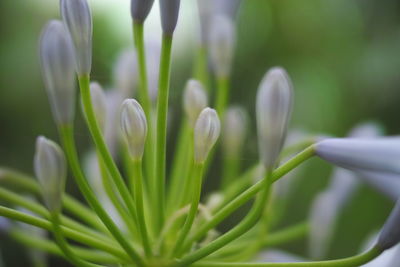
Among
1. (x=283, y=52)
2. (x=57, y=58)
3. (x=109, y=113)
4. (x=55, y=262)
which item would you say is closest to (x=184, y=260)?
(x=57, y=58)

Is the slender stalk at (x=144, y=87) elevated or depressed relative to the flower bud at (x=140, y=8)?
depressed

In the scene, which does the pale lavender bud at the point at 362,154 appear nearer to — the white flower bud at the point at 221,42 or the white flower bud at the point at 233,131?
the white flower bud at the point at 221,42

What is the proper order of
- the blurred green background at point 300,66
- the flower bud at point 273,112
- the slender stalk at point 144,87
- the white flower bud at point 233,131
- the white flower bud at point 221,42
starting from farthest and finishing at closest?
the blurred green background at point 300,66 < the white flower bud at point 233,131 < the white flower bud at point 221,42 < the slender stalk at point 144,87 < the flower bud at point 273,112

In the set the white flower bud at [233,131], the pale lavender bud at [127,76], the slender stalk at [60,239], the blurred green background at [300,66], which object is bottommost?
the blurred green background at [300,66]

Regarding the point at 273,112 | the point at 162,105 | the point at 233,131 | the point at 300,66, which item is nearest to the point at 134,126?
the point at 162,105

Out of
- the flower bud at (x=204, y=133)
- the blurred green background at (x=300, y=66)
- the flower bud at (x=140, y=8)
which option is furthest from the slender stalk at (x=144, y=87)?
the blurred green background at (x=300, y=66)

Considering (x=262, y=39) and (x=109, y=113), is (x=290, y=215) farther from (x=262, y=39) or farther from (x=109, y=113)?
(x=109, y=113)

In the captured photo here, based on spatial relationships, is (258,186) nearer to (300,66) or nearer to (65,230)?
(65,230)
